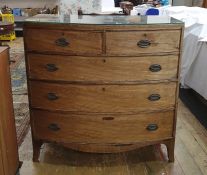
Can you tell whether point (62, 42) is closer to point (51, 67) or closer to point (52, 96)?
point (51, 67)

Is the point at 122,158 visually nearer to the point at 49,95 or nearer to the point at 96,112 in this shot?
the point at 96,112

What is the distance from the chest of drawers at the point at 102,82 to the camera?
1675 mm

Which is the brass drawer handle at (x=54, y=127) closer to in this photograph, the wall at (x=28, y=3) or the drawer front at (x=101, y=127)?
the drawer front at (x=101, y=127)

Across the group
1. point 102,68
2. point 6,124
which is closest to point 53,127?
point 6,124

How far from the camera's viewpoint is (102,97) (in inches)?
70.1

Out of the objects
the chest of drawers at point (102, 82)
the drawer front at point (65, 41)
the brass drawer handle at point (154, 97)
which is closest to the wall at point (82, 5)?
the chest of drawers at point (102, 82)

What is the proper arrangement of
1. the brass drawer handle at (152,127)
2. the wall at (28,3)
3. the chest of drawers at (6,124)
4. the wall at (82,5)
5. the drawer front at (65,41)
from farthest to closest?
the wall at (28,3)
the wall at (82,5)
the brass drawer handle at (152,127)
the drawer front at (65,41)
the chest of drawers at (6,124)

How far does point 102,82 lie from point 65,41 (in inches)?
12.5

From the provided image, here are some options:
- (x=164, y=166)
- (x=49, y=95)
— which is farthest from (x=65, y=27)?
(x=164, y=166)

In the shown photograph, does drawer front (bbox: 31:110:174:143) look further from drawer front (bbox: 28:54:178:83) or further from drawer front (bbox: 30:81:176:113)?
drawer front (bbox: 28:54:178:83)

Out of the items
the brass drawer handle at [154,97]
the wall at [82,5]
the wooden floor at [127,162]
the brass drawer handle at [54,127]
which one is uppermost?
the wall at [82,5]

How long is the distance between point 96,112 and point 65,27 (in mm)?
536

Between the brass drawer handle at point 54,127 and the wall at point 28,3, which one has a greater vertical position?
the wall at point 28,3

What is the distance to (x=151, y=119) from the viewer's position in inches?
73.3
